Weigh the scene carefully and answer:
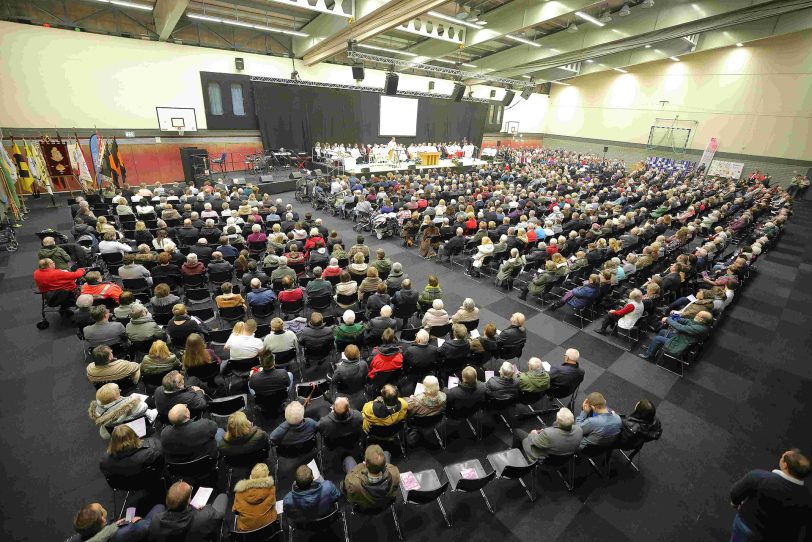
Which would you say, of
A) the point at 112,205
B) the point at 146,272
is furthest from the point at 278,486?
the point at 112,205

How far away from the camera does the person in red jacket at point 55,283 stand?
19.2 ft

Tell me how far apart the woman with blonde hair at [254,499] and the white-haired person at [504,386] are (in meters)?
2.51

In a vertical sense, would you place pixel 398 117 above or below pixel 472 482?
above

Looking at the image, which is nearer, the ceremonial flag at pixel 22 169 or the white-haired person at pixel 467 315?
the white-haired person at pixel 467 315

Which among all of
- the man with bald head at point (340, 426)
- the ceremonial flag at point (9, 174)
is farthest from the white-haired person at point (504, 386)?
the ceremonial flag at point (9, 174)

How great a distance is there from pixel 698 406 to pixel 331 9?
14063 mm

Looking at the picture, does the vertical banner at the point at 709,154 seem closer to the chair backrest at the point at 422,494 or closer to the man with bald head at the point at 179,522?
the chair backrest at the point at 422,494

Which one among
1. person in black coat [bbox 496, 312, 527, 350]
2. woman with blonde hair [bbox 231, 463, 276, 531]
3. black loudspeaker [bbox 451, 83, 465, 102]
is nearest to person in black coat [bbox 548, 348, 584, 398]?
person in black coat [bbox 496, 312, 527, 350]

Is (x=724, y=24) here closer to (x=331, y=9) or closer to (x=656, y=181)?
(x=656, y=181)

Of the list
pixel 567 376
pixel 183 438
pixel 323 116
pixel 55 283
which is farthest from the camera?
pixel 323 116

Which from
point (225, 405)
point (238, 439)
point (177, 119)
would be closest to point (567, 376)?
point (238, 439)

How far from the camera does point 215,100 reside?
55.4 feet

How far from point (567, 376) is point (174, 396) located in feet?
14.7

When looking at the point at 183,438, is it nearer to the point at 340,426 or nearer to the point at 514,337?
the point at 340,426
